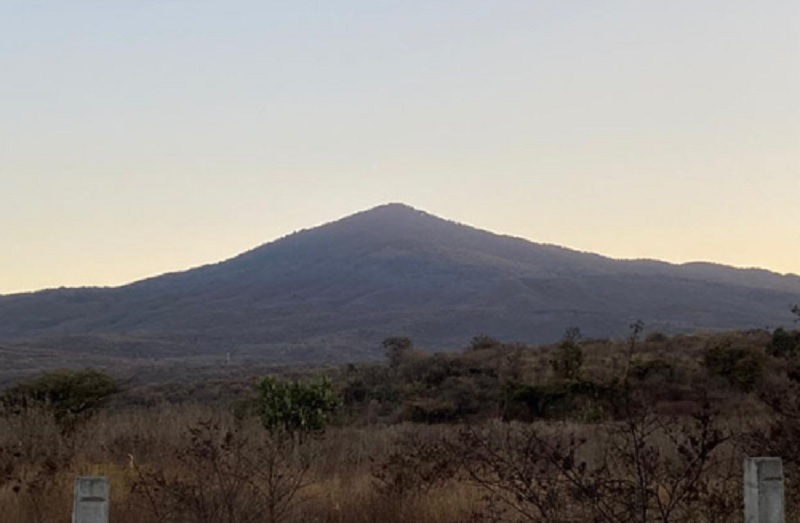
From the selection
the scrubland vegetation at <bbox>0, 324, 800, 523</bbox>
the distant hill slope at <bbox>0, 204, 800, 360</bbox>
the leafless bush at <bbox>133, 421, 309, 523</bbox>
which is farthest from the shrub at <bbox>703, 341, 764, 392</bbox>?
the distant hill slope at <bbox>0, 204, 800, 360</bbox>

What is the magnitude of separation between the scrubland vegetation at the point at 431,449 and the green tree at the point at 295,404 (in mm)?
37

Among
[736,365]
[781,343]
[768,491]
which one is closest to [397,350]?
[781,343]

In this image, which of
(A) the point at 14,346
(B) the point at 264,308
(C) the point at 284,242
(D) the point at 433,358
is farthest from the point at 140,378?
(C) the point at 284,242

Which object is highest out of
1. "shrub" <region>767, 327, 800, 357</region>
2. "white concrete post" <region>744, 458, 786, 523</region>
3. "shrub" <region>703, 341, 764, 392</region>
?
"white concrete post" <region>744, 458, 786, 523</region>

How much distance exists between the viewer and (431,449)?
11.5 meters

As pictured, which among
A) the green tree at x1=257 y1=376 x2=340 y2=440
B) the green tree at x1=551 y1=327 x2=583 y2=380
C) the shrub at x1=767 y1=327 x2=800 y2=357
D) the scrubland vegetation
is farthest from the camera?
the shrub at x1=767 y1=327 x2=800 y2=357

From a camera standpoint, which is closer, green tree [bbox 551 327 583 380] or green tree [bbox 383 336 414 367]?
green tree [bbox 551 327 583 380]

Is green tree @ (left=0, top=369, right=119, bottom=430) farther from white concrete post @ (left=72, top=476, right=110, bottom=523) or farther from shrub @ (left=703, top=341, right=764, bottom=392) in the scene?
shrub @ (left=703, top=341, right=764, bottom=392)

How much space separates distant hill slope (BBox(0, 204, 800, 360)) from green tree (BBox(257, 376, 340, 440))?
5868 centimetres

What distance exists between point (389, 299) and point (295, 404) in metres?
101

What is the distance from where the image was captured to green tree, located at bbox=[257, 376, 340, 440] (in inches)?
672

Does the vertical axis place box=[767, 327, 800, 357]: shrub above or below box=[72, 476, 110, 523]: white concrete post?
below

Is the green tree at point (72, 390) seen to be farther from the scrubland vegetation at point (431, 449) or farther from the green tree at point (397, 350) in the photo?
the green tree at point (397, 350)

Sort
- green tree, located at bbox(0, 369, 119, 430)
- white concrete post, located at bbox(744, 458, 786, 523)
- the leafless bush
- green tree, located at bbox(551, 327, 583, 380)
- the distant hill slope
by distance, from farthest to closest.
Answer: the distant hill slope
green tree, located at bbox(551, 327, 583, 380)
green tree, located at bbox(0, 369, 119, 430)
the leafless bush
white concrete post, located at bbox(744, 458, 786, 523)
